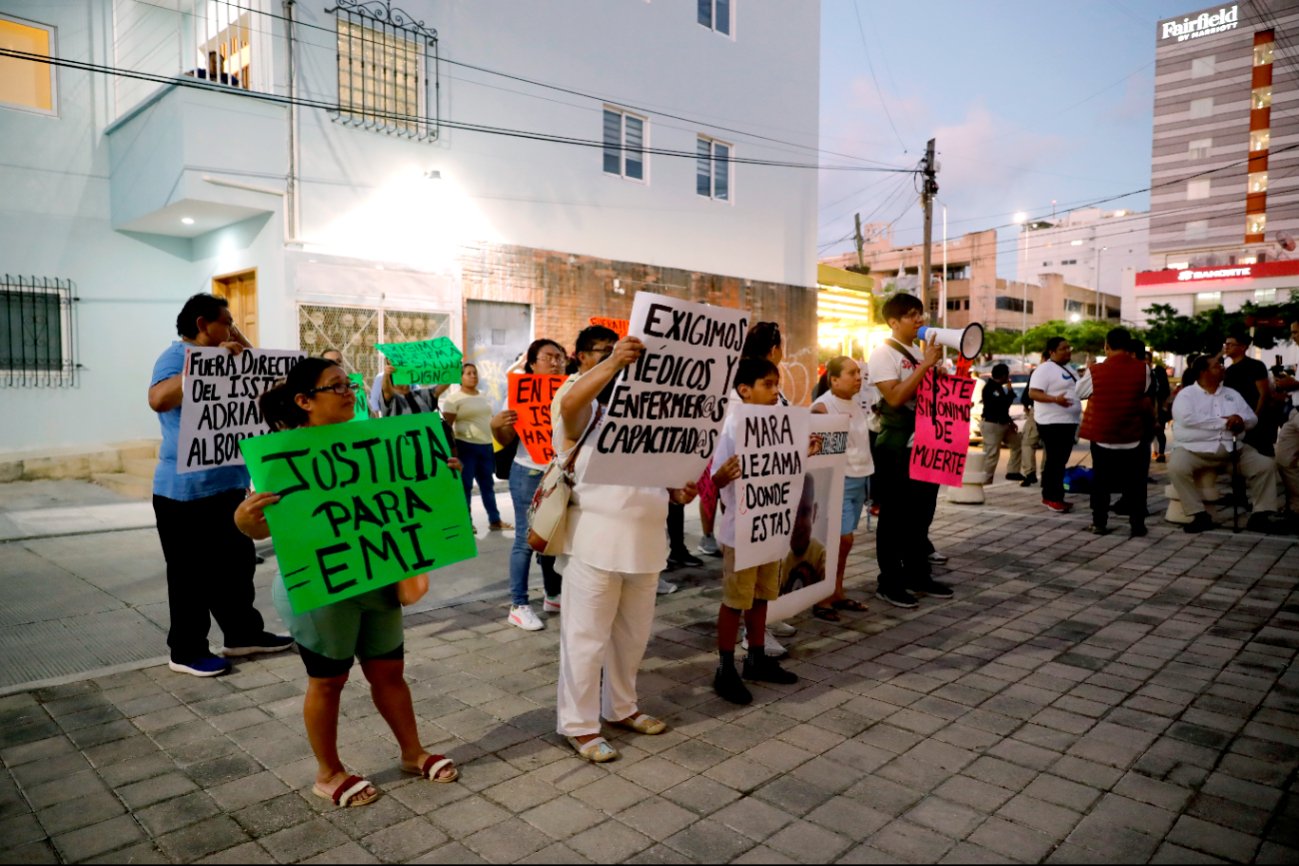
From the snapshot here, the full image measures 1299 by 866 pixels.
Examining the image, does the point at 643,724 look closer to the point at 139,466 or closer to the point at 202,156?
the point at 202,156

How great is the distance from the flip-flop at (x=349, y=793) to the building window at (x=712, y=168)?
52.4 ft

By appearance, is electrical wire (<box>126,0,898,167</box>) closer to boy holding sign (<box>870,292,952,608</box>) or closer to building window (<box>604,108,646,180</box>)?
building window (<box>604,108,646,180</box>)

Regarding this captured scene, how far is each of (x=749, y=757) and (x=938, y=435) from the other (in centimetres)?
330

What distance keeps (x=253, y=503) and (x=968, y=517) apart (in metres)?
8.96

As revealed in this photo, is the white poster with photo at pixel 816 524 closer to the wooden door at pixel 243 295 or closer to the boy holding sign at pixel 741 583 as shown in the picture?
the boy holding sign at pixel 741 583

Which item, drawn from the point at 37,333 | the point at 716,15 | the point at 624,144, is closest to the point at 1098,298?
the point at 716,15

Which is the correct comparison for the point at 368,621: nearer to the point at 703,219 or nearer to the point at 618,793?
the point at 618,793

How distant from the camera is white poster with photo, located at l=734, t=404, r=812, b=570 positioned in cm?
438

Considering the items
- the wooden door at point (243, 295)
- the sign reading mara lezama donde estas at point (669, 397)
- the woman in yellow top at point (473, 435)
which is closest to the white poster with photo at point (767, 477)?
the sign reading mara lezama donde estas at point (669, 397)

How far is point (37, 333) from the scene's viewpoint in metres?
11.7

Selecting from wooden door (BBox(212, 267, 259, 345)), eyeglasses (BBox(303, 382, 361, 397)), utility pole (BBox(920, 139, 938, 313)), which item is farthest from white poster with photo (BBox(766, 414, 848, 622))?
utility pole (BBox(920, 139, 938, 313))

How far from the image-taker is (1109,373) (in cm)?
888

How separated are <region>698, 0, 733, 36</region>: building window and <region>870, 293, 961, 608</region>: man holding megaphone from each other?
13.8 metres

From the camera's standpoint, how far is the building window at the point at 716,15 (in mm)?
17641
